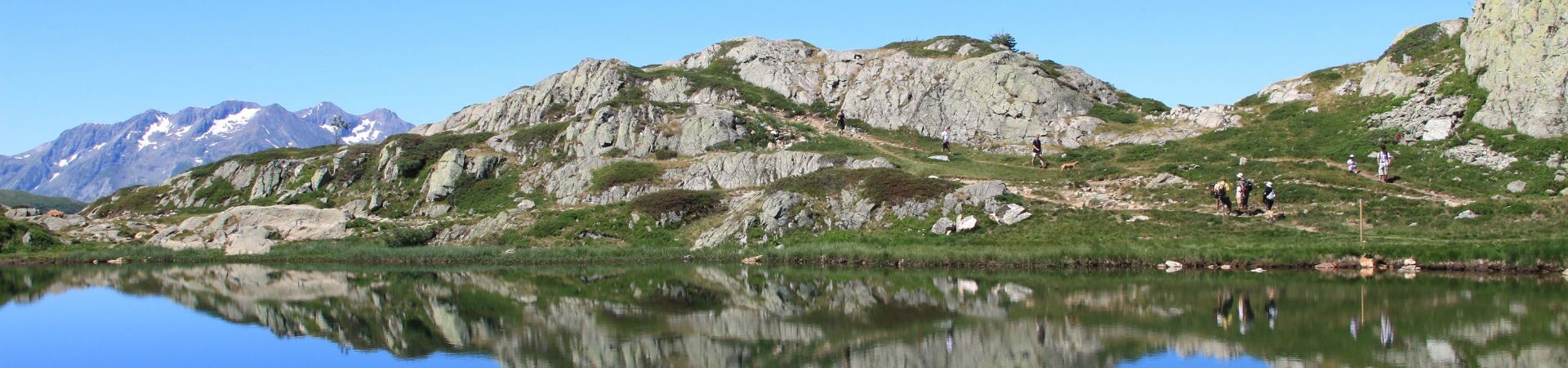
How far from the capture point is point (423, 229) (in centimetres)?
6359

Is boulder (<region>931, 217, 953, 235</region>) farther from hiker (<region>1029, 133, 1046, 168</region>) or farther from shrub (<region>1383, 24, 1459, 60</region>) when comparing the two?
Result: shrub (<region>1383, 24, 1459, 60</region>)

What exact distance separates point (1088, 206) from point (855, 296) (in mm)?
21052

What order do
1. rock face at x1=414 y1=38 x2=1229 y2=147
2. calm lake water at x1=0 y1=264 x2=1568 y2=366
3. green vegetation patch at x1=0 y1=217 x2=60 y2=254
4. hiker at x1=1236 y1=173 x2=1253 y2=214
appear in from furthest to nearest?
1. rock face at x1=414 y1=38 x2=1229 y2=147
2. green vegetation patch at x1=0 y1=217 x2=60 y2=254
3. hiker at x1=1236 y1=173 x2=1253 y2=214
4. calm lake water at x1=0 y1=264 x2=1568 y2=366

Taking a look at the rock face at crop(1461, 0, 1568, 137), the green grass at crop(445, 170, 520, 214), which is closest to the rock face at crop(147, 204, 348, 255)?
the green grass at crop(445, 170, 520, 214)

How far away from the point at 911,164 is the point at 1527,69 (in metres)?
33.5

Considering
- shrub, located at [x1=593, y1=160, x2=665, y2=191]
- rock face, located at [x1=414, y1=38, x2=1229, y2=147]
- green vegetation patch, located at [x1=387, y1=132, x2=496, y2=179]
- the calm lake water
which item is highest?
rock face, located at [x1=414, y1=38, x2=1229, y2=147]

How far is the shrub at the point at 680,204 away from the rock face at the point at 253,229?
2118 cm

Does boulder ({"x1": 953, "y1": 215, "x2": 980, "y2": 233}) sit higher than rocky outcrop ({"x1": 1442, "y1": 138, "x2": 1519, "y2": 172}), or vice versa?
rocky outcrop ({"x1": 1442, "y1": 138, "x2": 1519, "y2": 172})

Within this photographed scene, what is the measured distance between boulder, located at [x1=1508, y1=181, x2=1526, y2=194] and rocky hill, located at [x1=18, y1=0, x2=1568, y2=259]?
13cm

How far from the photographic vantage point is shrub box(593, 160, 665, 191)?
6956cm

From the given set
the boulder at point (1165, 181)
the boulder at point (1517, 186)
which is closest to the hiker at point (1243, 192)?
the boulder at point (1165, 181)

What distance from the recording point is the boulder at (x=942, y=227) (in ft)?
172

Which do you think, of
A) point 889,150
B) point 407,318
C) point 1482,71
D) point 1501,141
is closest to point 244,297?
point 407,318

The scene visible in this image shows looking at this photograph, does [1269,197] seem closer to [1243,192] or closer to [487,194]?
[1243,192]
